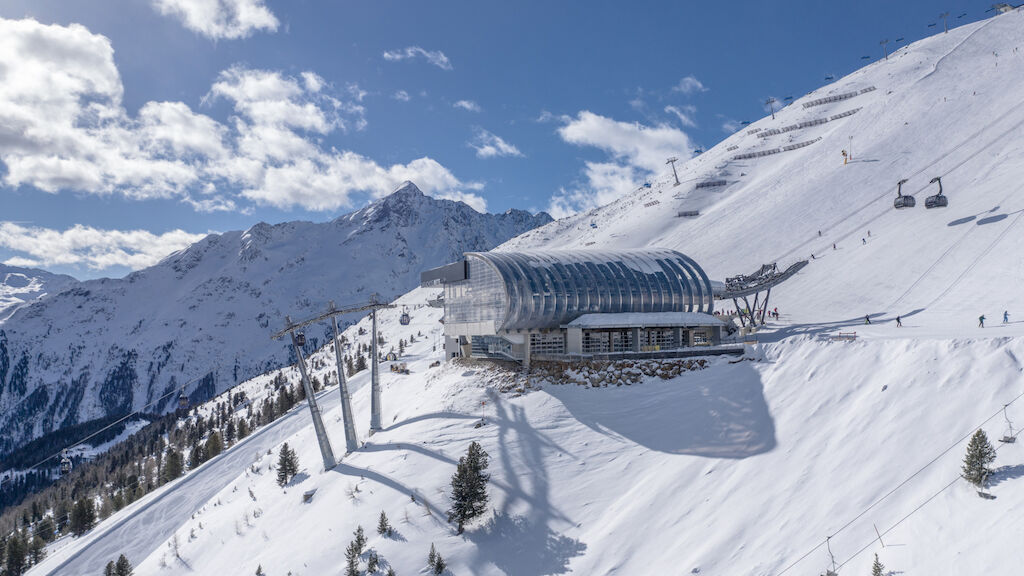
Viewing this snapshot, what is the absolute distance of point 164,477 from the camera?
8294 cm

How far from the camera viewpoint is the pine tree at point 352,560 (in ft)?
83.9

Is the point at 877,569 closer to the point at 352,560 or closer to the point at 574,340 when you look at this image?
the point at 352,560

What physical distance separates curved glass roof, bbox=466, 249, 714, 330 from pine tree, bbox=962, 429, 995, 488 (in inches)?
1201

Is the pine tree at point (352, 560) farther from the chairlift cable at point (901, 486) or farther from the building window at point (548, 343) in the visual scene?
the building window at point (548, 343)

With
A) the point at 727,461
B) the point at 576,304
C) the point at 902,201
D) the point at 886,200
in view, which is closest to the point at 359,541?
the point at 727,461

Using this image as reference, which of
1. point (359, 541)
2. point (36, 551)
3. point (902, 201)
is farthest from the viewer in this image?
point (902, 201)

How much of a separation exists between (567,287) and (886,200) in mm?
64200

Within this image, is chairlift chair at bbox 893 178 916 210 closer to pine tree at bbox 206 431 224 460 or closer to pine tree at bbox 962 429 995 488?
pine tree at bbox 962 429 995 488

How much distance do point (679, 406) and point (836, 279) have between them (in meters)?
43.9

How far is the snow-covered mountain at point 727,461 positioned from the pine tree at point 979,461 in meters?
0.35

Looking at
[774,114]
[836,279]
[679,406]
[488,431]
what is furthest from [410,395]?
[774,114]

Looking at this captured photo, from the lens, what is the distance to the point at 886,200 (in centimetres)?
8456

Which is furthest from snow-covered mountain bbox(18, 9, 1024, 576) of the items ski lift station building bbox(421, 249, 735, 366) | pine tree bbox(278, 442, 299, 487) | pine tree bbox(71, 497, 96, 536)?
pine tree bbox(71, 497, 96, 536)

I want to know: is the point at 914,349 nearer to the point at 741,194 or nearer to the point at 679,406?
the point at 679,406
